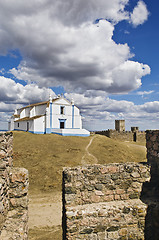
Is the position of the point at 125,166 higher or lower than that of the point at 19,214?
higher

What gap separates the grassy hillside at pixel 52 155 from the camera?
15.5 m

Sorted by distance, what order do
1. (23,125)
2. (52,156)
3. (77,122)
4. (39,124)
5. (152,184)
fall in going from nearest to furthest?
(152,184) → (52,156) → (39,124) → (77,122) → (23,125)

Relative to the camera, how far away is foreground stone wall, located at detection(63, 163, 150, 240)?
4414mm

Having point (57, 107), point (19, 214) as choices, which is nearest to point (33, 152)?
point (57, 107)

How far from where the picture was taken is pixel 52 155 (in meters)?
20.1

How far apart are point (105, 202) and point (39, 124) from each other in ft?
94.6

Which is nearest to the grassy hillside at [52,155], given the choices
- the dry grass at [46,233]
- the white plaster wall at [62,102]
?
the dry grass at [46,233]

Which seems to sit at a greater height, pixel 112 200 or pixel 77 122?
pixel 77 122

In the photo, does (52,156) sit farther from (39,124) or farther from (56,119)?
(56,119)

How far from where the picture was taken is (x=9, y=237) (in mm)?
3645

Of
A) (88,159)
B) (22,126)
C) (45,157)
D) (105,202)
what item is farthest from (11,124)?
(105,202)

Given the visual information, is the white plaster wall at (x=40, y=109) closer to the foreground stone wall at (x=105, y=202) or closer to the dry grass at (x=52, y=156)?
the dry grass at (x=52, y=156)

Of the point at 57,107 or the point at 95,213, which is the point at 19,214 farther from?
the point at 57,107

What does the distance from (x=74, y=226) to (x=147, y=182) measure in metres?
2.34
